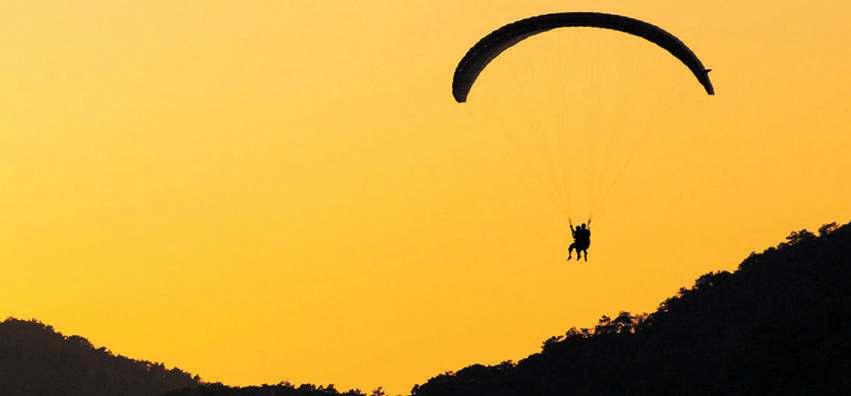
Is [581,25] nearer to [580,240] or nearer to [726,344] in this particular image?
[580,240]

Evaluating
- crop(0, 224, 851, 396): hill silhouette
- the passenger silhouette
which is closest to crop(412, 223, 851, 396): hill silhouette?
crop(0, 224, 851, 396): hill silhouette

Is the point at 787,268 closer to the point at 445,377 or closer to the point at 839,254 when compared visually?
the point at 839,254

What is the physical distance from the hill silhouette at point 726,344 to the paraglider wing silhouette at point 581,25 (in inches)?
2215

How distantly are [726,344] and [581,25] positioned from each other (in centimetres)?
7648

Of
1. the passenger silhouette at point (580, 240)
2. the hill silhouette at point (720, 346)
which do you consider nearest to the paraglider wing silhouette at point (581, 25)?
the passenger silhouette at point (580, 240)

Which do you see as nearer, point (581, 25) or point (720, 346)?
point (581, 25)

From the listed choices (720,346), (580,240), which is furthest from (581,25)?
(720,346)

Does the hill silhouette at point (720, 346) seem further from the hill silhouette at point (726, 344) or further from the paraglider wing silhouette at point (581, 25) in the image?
the paraglider wing silhouette at point (581, 25)

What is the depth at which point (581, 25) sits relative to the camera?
158ft

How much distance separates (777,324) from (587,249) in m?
72.5

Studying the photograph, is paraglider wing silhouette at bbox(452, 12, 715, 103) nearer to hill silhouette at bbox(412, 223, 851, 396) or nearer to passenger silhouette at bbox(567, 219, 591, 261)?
passenger silhouette at bbox(567, 219, 591, 261)

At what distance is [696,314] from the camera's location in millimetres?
135500

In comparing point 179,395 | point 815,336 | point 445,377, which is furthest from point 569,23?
point 179,395

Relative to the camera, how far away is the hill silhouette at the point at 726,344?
4279 inches
